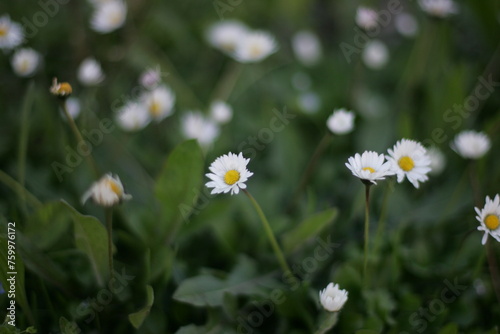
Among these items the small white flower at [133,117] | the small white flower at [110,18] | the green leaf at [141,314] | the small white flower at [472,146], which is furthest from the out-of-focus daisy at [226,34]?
the green leaf at [141,314]

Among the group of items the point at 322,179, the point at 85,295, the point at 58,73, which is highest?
the point at 58,73

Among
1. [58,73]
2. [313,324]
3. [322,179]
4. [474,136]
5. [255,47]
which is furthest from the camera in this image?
[58,73]

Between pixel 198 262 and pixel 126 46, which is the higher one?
pixel 126 46

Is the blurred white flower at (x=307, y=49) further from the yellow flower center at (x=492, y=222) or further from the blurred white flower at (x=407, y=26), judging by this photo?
the yellow flower center at (x=492, y=222)


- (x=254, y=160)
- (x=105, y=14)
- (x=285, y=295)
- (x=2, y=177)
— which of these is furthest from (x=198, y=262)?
(x=105, y=14)

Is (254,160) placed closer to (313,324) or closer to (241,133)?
(241,133)

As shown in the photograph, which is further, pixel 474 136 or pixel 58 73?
pixel 58 73

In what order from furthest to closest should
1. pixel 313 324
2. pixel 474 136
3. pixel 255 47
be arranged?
pixel 255 47 < pixel 474 136 < pixel 313 324
